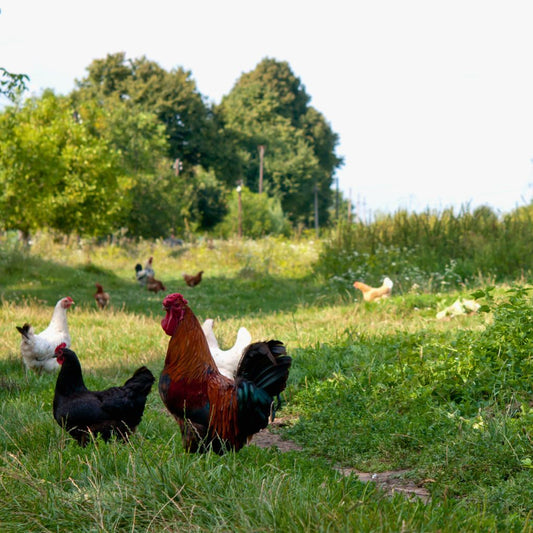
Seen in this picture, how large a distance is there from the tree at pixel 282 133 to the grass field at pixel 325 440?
4808 centimetres

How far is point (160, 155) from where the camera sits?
39.3 meters

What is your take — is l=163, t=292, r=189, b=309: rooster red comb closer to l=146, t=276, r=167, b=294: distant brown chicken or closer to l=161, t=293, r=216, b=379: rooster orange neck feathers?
l=161, t=293, r=216, b=379: rooster orange neck feathers

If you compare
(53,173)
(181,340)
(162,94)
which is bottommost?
Result: (181,340)

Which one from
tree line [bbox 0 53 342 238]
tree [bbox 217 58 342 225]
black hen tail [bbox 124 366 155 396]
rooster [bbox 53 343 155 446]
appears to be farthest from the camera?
tree [bbox 217 58 342 225]

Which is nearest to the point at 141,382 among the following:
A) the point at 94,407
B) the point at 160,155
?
the point at 94,407

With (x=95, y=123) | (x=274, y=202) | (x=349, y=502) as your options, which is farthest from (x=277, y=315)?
(x=274, y=202)

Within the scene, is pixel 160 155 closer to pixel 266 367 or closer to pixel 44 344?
pixel 44 344

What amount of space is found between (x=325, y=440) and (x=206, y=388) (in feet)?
4.80

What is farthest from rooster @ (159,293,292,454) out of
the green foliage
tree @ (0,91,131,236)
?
the green foliage

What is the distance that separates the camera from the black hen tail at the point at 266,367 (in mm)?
4117

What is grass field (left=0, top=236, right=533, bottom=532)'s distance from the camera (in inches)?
119

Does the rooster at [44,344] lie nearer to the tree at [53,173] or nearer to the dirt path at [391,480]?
the dirt path at [391,480]

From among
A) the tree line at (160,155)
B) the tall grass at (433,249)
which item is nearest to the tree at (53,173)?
the tree line at (160,155)

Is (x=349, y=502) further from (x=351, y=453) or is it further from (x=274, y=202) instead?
(x=274, y=202)
